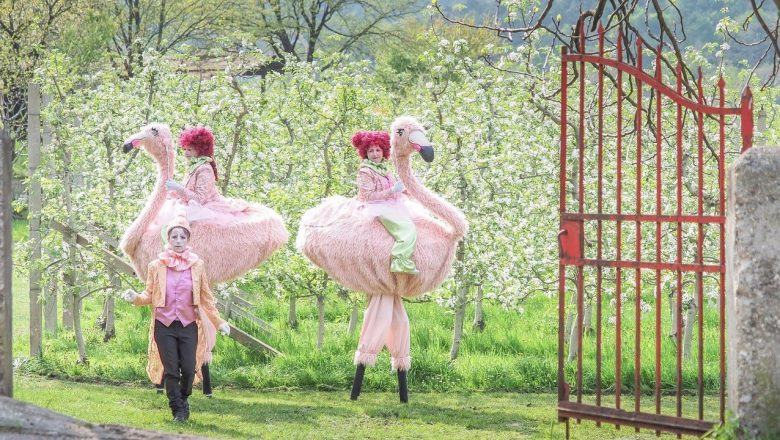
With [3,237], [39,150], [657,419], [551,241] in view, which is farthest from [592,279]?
[3,237]

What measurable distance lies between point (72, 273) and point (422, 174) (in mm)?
3438

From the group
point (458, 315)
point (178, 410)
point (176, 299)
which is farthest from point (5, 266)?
point (458, 315)

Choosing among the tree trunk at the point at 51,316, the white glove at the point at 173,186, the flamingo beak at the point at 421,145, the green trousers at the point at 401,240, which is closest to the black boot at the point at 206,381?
the white glove at the point at 173,186

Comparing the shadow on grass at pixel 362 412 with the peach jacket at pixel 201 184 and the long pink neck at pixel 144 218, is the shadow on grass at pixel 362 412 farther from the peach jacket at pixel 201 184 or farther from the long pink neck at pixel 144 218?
the peach jacket at pixel 201 184

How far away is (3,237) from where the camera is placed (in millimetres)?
5977

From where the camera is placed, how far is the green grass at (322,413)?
814 cm

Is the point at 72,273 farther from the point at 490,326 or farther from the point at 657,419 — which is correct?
the point at 657,419

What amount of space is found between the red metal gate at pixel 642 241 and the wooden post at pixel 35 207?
A: 186 inches

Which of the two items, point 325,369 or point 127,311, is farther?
point 127,311

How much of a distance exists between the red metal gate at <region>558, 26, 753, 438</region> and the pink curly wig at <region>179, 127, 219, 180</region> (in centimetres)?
278

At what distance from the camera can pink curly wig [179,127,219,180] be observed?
9.70 meters

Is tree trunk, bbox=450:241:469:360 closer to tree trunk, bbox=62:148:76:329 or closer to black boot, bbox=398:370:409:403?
black boot, bbox=398:370:409:403

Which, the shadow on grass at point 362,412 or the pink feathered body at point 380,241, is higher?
the pink feathered body at point 380,241

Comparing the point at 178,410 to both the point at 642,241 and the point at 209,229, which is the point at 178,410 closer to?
the point at 209,229
